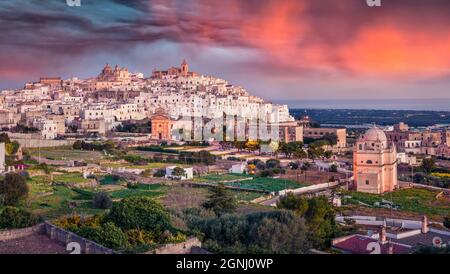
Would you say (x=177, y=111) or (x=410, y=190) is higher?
(x=177, y=111)

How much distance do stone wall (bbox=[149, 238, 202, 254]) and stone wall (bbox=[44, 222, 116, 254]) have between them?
0.32 m

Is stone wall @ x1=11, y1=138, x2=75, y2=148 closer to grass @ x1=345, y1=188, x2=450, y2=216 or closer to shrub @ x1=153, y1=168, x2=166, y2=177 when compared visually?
shrub @ x1=153, y1=168, x2=166, y2=177

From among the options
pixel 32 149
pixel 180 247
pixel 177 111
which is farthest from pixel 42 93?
pixel 180 247

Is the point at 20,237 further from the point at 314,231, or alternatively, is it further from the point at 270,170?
the point at 270,170

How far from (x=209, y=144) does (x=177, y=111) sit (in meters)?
4.01

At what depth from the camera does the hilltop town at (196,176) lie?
14.4ft

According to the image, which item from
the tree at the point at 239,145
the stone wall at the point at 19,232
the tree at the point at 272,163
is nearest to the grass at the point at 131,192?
the tree at the point at 272,163

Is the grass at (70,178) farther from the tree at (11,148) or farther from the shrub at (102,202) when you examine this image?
the shrub at (102,202)

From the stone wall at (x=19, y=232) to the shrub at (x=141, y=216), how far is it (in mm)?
640

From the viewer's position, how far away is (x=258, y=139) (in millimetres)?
15680

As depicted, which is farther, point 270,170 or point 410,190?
point 270,170

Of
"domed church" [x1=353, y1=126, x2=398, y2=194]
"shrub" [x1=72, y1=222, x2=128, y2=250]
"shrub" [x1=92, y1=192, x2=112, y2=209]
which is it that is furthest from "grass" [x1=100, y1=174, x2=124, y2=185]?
"shrub" [x1=72, y1=222, x2=128, y2=250]

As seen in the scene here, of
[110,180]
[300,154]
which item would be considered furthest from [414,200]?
[300,154]

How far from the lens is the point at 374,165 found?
978 cm
